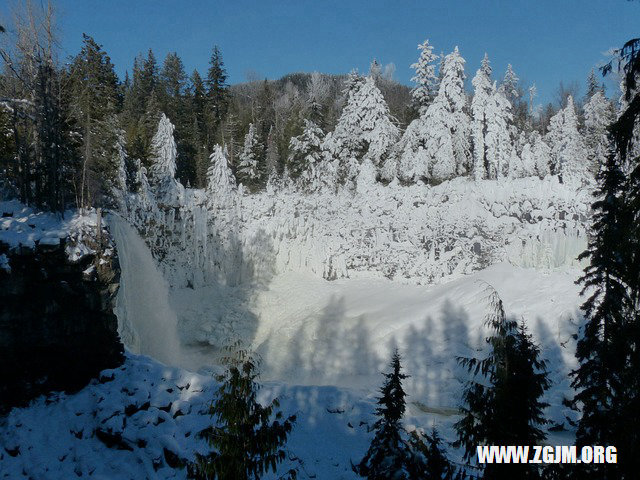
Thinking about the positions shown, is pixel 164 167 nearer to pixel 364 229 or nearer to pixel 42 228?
pixel 364 229

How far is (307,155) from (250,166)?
17.7 ft

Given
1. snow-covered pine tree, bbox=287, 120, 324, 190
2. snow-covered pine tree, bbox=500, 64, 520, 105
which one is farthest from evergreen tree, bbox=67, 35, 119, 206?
snow-covered pine tree, bbox=500, 64, 520, 105

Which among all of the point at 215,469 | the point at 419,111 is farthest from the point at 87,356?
the point at 419,111

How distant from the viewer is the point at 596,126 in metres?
34.4

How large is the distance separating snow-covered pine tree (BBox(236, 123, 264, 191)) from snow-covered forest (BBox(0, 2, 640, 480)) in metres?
0.20

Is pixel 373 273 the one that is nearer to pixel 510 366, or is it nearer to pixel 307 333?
pixel 307 333

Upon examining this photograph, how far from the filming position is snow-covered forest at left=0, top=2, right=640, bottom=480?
6.18 m

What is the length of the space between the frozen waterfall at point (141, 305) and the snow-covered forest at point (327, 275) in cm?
15

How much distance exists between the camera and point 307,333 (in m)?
24.5

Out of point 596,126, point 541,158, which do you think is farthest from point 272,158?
point 596,126

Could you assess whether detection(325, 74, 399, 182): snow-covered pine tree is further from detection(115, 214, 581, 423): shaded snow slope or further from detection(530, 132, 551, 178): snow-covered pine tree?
detection(115, 214, 581, 423): shaded snow slope

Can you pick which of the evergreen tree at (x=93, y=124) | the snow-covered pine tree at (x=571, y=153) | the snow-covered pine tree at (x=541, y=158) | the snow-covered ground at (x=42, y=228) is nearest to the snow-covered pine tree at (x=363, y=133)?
the snow-covered pine tree at (x=541, y=158)

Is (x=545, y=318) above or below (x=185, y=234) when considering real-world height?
below

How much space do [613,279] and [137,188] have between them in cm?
2850
